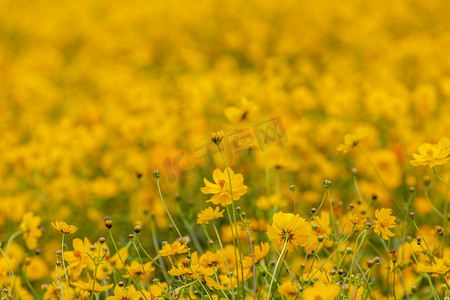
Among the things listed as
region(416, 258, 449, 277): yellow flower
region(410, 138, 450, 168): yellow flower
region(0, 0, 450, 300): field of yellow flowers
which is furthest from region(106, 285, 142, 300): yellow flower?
region(410, 138, 450, 168): yellow flower

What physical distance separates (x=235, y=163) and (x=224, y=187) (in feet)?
4.45

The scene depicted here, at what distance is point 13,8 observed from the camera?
285 inches

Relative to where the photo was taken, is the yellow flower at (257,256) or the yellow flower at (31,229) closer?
the yellow flower at (257,256)

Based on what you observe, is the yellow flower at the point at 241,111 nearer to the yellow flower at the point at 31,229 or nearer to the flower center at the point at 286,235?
the yellow flower at the point at 31,229

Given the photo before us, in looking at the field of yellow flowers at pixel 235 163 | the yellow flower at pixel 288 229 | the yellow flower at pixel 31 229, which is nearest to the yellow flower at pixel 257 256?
the field of yellow flowers at pixel 235 163

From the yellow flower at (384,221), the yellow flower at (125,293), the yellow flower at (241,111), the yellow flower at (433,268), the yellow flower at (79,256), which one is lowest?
the yellow flower at (433,268)

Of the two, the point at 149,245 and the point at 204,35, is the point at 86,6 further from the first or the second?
the point at 149,245

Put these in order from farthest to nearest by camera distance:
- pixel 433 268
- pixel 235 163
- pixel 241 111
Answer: pixel 235 163 → pixel 241 111 → pixel 433 268

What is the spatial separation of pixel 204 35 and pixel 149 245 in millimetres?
3850

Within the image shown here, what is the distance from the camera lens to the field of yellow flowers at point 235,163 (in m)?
1.20

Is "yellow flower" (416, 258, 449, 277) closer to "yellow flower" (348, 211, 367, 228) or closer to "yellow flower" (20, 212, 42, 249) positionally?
"yellow flower" (348, 211, 367, 228)

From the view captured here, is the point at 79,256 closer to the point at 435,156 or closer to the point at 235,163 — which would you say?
the point at 435,156

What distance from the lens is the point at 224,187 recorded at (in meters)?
1.15

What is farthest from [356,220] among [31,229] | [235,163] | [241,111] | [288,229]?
[235,163]
